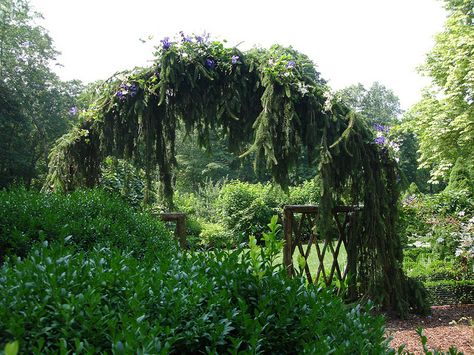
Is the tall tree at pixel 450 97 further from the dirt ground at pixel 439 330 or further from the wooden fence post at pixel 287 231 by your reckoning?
the wooden fence post at pixel 287 231

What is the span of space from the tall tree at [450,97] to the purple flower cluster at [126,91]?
11.8 metres

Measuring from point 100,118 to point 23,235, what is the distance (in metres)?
3.02

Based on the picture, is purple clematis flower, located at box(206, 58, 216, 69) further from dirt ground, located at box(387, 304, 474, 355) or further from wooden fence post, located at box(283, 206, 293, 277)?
dirt ground, located at box(387, 304, 474, 355)

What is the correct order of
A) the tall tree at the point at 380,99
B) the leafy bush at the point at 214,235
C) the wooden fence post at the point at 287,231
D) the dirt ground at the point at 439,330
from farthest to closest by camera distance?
1. the tall tree at the point at 380,99
2. the leafy bush at the point at 214,235
3. the wooden fence post at the point at 287,231
4. the dirt ground at the point at 439,330

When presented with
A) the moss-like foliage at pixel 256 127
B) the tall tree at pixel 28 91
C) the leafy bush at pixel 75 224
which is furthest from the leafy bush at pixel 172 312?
the tall tree at pixel 28 91

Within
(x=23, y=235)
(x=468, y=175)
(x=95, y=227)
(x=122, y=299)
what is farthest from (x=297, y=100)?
(x=468, y=175)

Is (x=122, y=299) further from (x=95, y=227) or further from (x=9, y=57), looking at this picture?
(x=9, y=57)

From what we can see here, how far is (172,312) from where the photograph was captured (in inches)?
60.5

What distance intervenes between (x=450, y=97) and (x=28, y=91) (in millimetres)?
22407

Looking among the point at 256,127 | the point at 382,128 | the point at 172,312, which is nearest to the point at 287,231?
the point at 256,127

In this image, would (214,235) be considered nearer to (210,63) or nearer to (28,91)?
(210,63)

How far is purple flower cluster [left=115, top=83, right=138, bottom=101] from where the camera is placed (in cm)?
550

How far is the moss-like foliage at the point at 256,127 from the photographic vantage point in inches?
206

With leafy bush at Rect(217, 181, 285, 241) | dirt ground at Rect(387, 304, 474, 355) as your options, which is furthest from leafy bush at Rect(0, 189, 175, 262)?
leafy bush at Rect(217, 181, 285, 241)
